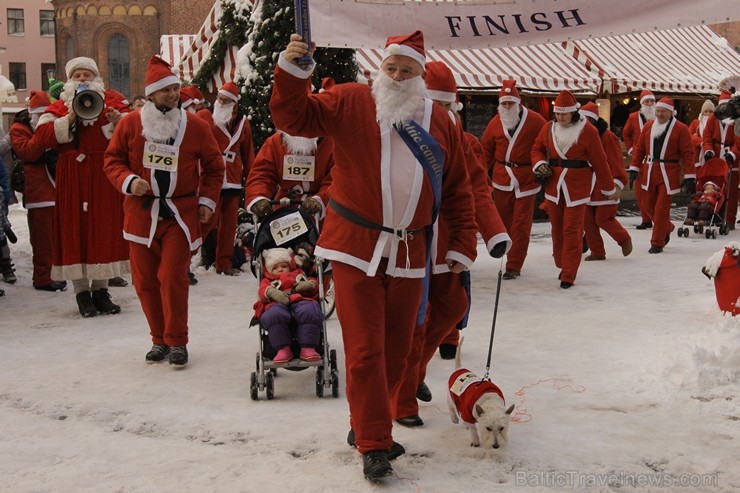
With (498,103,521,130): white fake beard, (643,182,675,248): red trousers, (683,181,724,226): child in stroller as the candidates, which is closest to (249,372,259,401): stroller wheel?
(498,103,521,130): white fake beard

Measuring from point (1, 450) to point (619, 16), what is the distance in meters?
5.15

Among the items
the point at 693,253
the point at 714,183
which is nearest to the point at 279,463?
the point at 693,253

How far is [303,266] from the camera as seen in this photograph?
670 centimetres

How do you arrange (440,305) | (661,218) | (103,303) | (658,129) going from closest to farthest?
(440,305) < (103,303) < (661,218) < (658,129)

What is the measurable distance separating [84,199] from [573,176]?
5195mm

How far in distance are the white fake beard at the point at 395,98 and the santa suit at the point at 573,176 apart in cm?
597

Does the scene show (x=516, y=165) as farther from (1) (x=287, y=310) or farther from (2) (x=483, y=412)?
(2) (x=483, y=412)

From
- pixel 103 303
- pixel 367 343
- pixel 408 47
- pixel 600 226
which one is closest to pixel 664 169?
pixel 600 226

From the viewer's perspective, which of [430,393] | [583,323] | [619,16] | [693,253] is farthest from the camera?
[693,253]

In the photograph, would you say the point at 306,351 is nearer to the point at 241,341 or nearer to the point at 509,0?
the point at 241,341

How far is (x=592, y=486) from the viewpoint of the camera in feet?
15.1

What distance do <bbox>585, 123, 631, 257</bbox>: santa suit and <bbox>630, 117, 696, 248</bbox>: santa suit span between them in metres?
0.85

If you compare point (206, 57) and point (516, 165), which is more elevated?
point (206, 57)

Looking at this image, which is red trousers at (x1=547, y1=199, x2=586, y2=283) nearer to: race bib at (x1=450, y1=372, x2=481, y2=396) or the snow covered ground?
the snow covered ground
